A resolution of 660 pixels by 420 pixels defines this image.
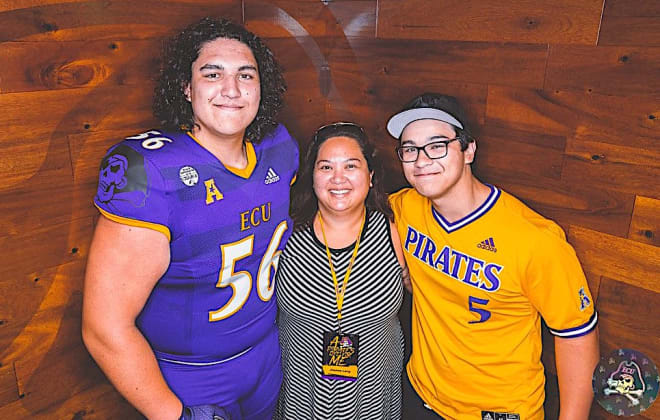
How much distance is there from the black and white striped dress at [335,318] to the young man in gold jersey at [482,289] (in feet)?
0.48

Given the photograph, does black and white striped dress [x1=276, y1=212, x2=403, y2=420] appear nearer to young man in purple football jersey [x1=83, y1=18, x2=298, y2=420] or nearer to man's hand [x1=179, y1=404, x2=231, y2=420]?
young man in purple football jersey [x1=83, y1=18, x2=298, y2=420]

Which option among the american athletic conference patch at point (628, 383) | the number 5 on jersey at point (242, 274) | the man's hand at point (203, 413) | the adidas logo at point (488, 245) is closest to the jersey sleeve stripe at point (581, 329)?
the american athletic conference patch at point (628, 383)

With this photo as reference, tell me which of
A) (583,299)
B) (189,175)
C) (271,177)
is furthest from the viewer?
(271,177)

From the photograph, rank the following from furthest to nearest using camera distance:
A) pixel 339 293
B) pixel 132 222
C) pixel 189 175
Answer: pixel 339 293 < pixel 189 175 < pixel 132 222

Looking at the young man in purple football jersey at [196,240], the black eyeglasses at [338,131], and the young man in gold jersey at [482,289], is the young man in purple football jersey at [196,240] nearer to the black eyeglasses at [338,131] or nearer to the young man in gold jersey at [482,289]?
the black eyeglasses at [338,131]

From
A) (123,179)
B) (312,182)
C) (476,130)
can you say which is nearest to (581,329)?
(476,130)

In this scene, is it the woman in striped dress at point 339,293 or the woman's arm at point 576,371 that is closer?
the woman's arm at point 576,371

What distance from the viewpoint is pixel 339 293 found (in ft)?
6.17

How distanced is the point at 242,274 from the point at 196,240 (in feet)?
0.75

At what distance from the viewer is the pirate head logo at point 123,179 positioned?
4.42ft

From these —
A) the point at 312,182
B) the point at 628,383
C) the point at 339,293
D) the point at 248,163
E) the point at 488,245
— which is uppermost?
A: the point at 248,163

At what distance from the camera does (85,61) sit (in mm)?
1690

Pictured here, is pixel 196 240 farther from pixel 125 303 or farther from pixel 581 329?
pixel 581 329

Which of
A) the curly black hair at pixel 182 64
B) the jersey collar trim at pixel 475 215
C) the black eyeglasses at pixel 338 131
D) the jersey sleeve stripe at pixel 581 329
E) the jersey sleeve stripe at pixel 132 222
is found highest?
the curly black hair at pixel 182 64
